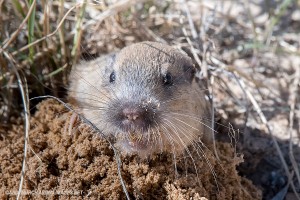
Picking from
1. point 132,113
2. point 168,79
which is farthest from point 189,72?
point 132,113

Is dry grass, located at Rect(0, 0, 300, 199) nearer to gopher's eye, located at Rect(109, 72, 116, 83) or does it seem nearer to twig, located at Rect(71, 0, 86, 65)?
twig, located at Rect(71, 0, 86, 65)

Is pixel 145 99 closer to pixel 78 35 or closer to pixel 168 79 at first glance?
pixel 168 79

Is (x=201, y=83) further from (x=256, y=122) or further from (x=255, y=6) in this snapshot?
(x=255, y=6)

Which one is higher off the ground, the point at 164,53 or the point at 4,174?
the point at 164,53

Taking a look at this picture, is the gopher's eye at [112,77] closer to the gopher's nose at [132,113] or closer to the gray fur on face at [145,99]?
the gray fur on face at [145,99]

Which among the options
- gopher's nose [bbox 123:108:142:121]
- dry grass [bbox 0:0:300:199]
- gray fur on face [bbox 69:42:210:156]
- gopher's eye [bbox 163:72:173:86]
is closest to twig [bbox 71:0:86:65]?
dry grass [bbox 0:0:300:199]

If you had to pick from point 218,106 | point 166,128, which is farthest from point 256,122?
point 166,128

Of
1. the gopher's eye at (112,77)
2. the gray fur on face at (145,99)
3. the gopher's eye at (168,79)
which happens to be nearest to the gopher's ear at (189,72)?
the gray fur on face at (145,99)
